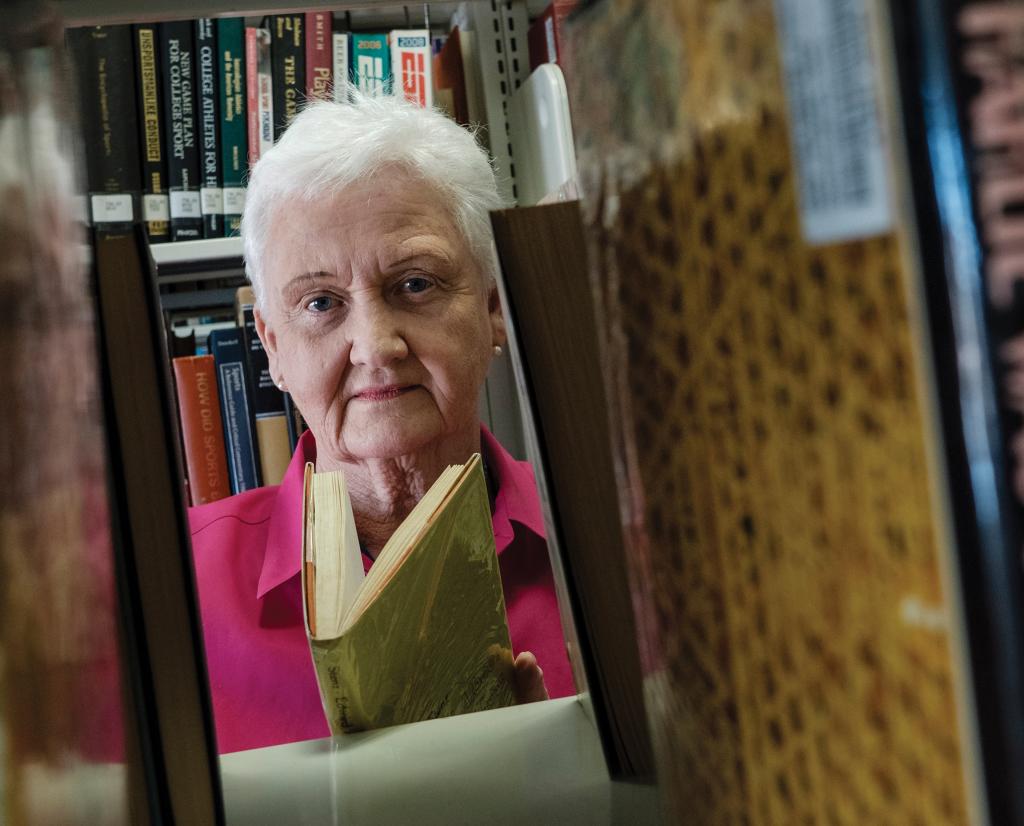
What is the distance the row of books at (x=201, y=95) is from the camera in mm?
1693

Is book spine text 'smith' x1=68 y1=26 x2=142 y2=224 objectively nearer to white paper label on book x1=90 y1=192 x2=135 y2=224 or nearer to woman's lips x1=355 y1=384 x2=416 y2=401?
white paper label on book x1=90 y1=192 x2=135 y2=224

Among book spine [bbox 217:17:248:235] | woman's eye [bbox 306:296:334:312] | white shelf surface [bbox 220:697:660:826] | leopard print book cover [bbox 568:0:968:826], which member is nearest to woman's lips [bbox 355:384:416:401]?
woman's eye [bbox 306:296:334:312]

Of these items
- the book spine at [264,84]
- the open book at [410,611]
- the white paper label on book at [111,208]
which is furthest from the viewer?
the book spine at [264,84]

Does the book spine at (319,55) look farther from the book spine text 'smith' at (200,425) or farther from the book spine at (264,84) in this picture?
the book spine text 'smith' at (200,425)

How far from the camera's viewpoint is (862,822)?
0.13 m

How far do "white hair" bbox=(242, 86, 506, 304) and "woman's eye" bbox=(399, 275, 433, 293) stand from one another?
0.10 meters

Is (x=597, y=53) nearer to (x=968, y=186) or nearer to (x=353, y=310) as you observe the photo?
(x=968, y=186)

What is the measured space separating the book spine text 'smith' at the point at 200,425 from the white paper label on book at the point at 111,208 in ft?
0.83

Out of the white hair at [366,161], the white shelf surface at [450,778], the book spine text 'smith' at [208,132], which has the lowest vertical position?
the white shelf surface at [450,778]

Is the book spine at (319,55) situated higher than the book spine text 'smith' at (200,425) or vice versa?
the book spine at (319,55)

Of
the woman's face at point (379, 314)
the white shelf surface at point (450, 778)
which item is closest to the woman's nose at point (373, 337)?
the woman's face at point (379, 314)

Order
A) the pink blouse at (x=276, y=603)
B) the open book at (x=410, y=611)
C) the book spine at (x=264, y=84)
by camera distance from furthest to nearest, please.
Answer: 1. the book spine at (x=264, y=84)
2. the pink blouse at (x=276, y=603)
3. the open book at (x=410, y=611)

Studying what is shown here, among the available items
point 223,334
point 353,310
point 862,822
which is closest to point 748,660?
point 862,822

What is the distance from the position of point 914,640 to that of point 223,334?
68.6 inches
